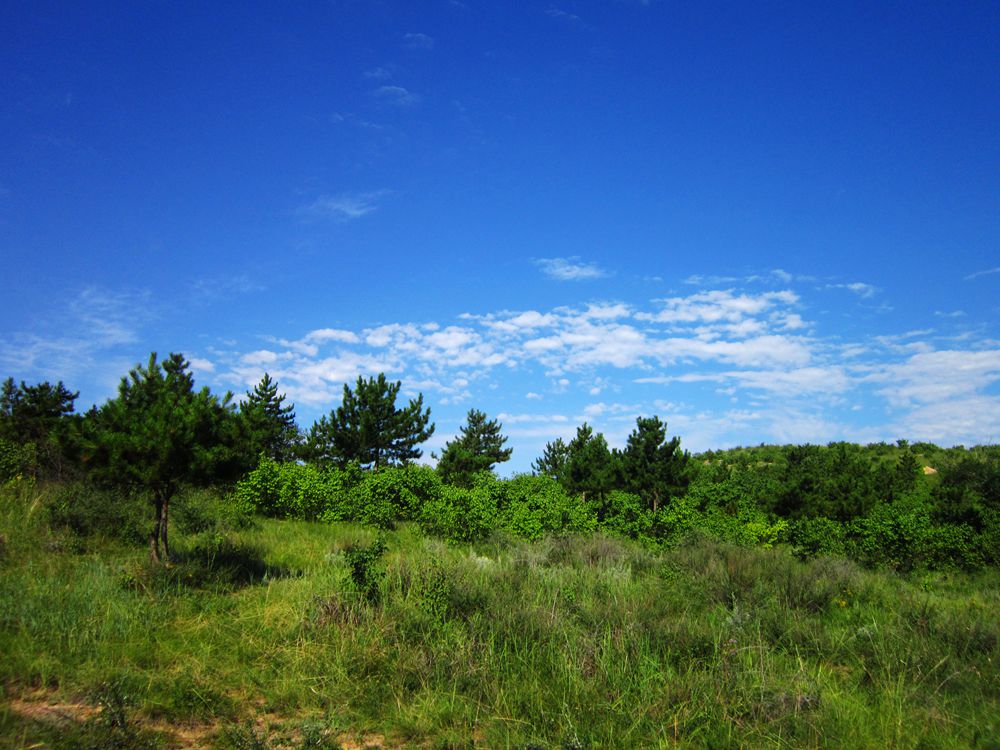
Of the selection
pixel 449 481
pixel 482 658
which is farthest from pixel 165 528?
pixel 449 481

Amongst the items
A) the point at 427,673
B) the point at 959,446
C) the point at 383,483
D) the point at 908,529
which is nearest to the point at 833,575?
the point at 908,529

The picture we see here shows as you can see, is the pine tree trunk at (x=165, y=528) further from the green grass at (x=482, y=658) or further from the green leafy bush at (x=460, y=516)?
the green leafy bush at (x=460, y=516)

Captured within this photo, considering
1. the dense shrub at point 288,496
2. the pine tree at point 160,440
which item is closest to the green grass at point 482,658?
the pine tree at point 160,440

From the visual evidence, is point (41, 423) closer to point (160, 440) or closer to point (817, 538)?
point (160, 440)

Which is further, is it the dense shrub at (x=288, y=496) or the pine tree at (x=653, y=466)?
the pine tree at (x=653, y=466)

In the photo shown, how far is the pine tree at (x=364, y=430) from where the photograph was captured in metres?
33.1

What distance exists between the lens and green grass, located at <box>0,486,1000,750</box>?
5.07 meters

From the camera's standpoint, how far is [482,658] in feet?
20.4

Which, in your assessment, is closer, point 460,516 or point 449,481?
point 460,516

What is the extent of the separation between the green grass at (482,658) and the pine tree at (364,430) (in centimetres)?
2280

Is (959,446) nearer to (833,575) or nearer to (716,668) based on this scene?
(833,575)

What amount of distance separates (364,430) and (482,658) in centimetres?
2764

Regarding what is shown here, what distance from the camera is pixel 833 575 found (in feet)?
37.4

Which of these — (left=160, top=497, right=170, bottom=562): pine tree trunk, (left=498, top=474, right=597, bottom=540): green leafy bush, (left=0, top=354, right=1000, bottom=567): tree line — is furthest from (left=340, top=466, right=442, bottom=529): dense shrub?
(left=160, top=497, right=170, bottom=562): pine tree trunk
